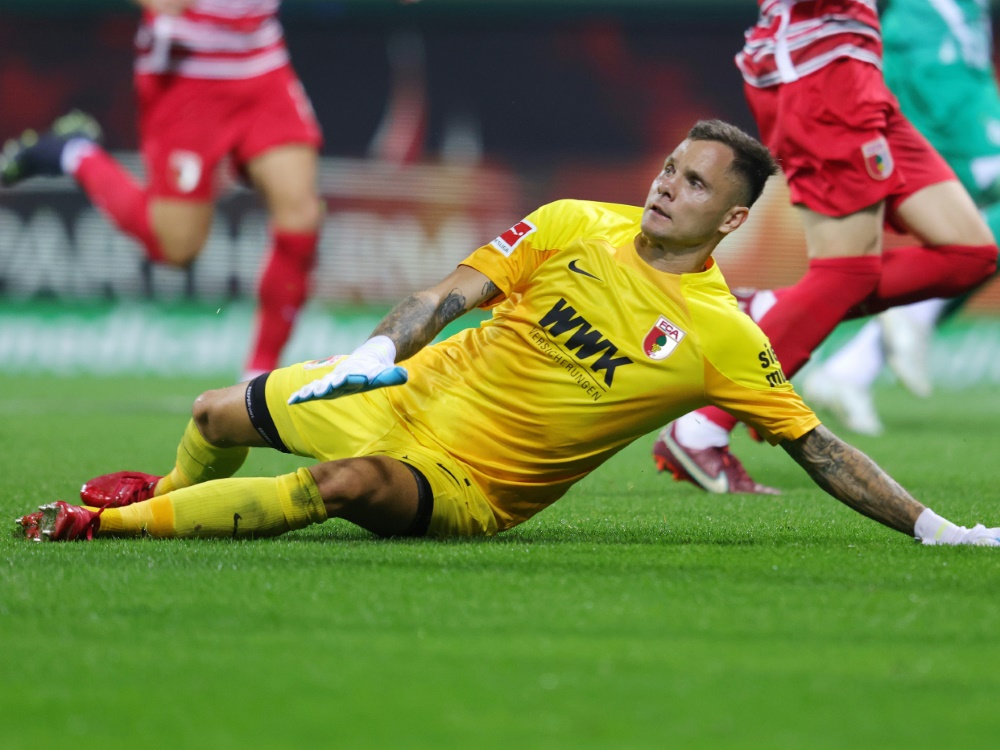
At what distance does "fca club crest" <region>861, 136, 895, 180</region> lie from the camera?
512 cm

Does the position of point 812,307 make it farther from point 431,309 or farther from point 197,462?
point 197,462

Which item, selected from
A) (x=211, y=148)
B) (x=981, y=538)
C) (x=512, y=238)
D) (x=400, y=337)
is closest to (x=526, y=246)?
(x=512, y=238)

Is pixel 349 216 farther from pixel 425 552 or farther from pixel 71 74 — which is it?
pixel 425 552

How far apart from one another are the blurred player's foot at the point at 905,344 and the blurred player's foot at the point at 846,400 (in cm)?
31

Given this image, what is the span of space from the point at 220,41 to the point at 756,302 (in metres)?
4.80

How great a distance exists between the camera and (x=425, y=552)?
340 cm

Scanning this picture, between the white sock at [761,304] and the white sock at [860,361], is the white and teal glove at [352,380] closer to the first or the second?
the white sock at [761,304]

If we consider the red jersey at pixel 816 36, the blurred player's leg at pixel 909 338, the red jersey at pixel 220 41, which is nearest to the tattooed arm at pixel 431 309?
the red jersey at pixel 816 36

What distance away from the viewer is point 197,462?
12.5 ft

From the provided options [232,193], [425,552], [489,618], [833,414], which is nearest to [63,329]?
[232,193]

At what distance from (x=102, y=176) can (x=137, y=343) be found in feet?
11.6

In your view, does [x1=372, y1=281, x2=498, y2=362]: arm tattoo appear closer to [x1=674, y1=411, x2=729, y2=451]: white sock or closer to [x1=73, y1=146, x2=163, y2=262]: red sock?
[x1=674, y1=411, x2=729, y2=451]: white sock

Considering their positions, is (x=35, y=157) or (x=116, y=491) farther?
(x=35, y=157)

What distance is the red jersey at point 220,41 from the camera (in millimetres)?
8758
